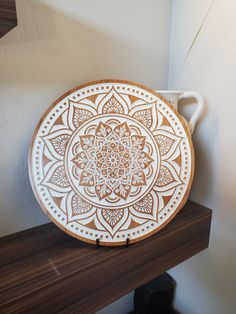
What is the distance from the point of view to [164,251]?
2.23 ft

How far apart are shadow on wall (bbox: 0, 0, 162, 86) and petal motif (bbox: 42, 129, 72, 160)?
16cm

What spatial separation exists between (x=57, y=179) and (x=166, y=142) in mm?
335

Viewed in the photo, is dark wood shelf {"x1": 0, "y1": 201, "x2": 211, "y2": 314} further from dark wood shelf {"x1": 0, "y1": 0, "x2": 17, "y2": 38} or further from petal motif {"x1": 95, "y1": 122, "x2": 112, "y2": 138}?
dark wood shelf {"x1": 0, "y1": 0, "x2": 17, "y2": 38}

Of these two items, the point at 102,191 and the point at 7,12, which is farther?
the point at 102,191

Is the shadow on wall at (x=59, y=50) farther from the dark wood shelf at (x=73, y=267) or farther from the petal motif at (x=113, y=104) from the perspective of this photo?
the dark wood shelf at (x=73, y=267)

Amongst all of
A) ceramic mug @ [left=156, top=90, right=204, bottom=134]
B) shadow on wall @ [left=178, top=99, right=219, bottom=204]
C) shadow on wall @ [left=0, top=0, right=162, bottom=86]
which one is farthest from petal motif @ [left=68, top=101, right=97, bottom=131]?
shadow on wall @ [left=178, top=99, right=219, bottom=204]

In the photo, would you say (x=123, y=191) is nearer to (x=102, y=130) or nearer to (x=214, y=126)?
(x=102, y=130)

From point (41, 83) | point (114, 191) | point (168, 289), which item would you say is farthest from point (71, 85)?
point (168, 289)

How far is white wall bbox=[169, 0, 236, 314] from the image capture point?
2.31 feet

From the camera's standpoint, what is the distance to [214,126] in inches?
30.2

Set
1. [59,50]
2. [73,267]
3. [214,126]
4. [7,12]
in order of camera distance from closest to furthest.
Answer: [7,12] < [73,267] < [59,50] < [214,126]

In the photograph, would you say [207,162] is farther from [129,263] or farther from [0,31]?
[0,31]

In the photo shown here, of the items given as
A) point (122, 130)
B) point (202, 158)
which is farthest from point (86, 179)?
point (202, 158)

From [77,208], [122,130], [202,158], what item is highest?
[122,130]
